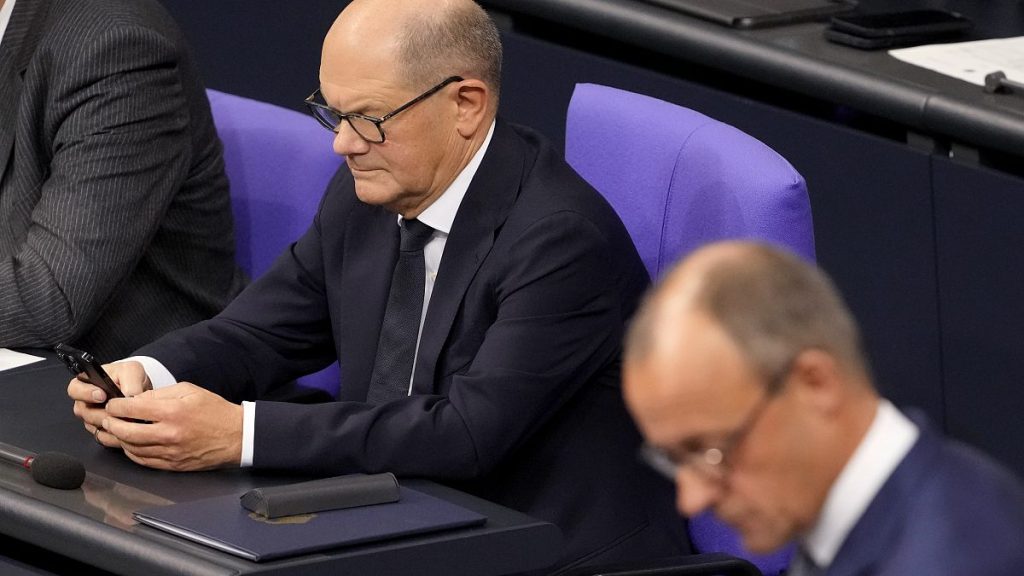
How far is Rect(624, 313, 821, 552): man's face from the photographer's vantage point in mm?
1262

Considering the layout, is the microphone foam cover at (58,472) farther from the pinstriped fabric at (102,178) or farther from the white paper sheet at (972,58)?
the white paper sheet at (972,58)

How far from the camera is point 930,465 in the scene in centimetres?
131

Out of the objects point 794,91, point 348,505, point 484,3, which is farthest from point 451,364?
point 484,3

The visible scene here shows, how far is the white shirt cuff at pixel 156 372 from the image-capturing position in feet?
7.91

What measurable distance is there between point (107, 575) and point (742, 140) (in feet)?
3.24

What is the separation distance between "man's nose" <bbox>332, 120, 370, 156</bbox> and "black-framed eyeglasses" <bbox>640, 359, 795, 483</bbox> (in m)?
1.06

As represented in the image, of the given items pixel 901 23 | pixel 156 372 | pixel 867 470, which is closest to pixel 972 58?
pixel 901 23

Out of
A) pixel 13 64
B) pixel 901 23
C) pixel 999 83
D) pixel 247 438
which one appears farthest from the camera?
pixel 901 23

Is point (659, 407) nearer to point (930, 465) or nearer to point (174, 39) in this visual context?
point (930, 465)

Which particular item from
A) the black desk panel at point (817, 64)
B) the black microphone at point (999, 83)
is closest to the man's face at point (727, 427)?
the black desk panel at point (817, 64)

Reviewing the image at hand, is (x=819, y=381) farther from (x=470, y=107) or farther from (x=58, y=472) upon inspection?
(x=470, y=107)

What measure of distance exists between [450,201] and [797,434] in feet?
3.82

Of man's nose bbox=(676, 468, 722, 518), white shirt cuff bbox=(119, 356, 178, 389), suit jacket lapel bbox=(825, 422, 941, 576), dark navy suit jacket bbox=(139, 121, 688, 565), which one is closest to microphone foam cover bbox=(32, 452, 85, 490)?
dark navy suit jacket bbox=(139, 121, 688, 565)

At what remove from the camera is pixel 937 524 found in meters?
1.28
